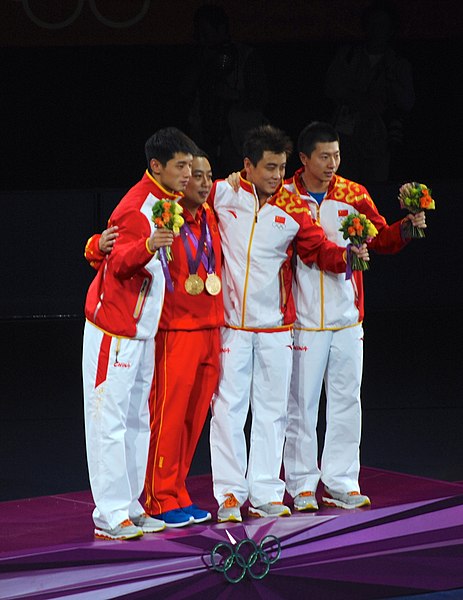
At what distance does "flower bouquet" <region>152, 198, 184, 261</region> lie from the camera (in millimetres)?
5070

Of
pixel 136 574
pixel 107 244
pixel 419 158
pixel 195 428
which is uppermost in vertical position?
pixel 419 158

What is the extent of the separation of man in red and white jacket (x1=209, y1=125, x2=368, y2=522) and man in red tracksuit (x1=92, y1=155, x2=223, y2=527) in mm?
144

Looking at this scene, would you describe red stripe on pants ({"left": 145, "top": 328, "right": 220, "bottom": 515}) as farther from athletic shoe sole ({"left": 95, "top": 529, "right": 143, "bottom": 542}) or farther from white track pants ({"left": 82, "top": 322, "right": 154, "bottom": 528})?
athletic shoe sole ({"left": 95, "top": 529, "right": 143, "bottom": 542})

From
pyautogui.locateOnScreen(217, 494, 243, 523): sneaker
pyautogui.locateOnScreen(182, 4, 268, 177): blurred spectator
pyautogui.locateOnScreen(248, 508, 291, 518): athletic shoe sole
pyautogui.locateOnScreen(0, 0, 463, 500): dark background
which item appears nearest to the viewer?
pyautogui.locateOnScreen(217, 494, 243, 523): sneaker

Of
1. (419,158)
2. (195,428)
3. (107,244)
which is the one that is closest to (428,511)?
(195,428)

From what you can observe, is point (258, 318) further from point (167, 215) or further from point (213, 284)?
point (167, 215)

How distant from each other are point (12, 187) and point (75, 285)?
958 mm

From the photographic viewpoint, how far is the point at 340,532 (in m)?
5.52

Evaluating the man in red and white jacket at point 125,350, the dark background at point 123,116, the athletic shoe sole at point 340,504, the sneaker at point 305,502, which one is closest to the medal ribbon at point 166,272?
the man in red and white jacket at point 125,350

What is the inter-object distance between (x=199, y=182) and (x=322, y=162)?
0.66 meters

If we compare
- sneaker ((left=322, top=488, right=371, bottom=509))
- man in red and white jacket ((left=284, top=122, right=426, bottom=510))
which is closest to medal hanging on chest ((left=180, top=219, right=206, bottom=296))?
man in red and white jacket ((left=284, top=122, right=426, bottom=510))

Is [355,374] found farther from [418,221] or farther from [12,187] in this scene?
[12,187]

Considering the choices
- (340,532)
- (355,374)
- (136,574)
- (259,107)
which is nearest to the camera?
(136,574)

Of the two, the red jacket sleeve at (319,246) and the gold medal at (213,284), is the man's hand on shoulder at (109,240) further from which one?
the red jacket sleeve at (319,246)
